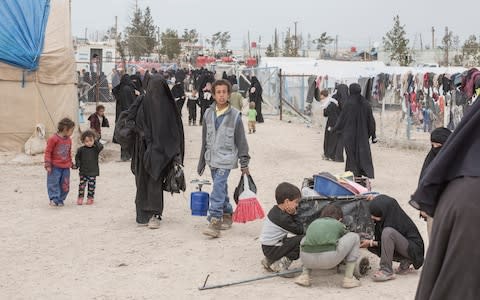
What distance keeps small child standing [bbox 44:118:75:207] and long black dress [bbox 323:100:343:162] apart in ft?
19.4

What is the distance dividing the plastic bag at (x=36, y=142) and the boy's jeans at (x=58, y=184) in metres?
4.38

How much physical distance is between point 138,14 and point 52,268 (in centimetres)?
5492

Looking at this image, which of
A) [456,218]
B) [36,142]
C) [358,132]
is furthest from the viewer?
[36,142]

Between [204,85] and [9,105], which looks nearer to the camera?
[9,105]

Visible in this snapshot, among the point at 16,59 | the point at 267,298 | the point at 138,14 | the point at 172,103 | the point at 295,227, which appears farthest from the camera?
the point at 138,14

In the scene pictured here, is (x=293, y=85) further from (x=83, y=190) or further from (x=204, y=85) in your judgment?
(x=83, y=190)

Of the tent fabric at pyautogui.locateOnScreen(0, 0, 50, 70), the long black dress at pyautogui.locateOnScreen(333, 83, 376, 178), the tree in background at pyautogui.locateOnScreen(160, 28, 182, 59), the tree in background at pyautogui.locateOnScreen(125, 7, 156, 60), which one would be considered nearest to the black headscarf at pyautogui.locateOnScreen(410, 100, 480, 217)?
the long black dress at pyautogui.locateOnScreen(333, 83, 376, 178)

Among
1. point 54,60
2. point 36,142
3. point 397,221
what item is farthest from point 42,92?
point 397,221

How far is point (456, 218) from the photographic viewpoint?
1.85 m

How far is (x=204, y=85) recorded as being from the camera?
20.1 meters

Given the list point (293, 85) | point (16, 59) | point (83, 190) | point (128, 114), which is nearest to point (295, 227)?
point (128, 114)

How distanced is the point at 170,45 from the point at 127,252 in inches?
2297

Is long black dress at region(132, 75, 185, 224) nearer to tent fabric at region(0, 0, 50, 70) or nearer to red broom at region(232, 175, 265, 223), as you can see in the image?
red broom at region(232, 175, 265, 223)

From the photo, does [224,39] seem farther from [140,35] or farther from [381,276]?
[381,276]
